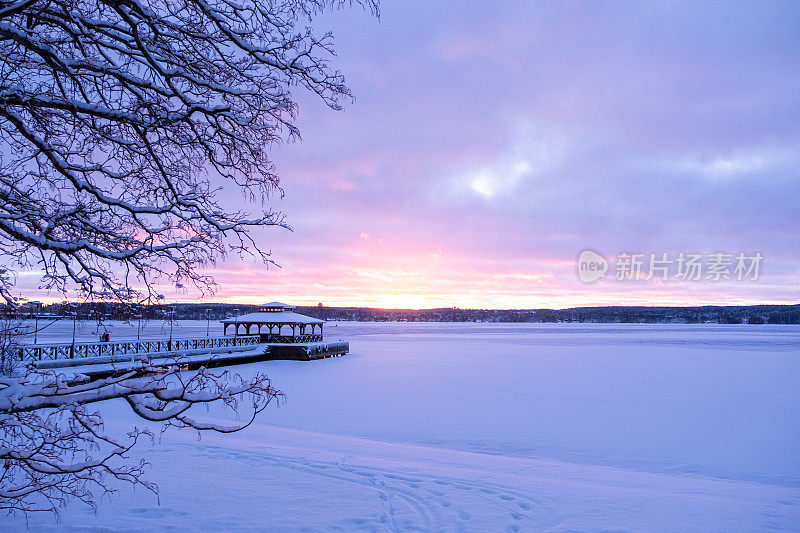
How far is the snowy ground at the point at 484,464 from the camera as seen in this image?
6.26 meters

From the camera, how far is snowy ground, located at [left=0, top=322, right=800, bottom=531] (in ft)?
20.5

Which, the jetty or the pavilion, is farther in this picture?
the pavilion

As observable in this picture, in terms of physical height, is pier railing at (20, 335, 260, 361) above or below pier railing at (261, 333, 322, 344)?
above

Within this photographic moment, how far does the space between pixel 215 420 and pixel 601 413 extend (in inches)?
443

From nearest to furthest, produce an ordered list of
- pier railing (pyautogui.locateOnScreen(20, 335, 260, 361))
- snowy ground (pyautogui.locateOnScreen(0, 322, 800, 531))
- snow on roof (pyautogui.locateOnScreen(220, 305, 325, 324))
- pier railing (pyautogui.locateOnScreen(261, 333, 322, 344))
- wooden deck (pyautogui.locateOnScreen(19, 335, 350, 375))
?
snowy ground (pyautogui.locateOnScreen(0, 322, 800, 531)), wooden deck (pyautogui.locateOnScreen(19, 335, 350, 375)), pier railing (pyautogui.locateOnScreen(20, 335, 260, 361)), snow on roof (pyautogui.locateOnScreen(220, 305, 325, 324)), pier railing (pyautogui.locateOnScreen(261, 333, 322, 344))

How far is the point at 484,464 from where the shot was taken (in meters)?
9.57

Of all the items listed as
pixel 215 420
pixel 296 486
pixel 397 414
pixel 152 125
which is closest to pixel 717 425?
pixel 397 414

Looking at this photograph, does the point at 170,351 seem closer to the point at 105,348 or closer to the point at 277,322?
the point at 105,348

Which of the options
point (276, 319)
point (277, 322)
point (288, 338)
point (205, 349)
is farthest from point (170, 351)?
point (288, 338)

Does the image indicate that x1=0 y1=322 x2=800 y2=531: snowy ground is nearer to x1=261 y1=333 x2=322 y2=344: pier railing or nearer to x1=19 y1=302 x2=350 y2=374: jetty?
x1=19 y1=302 x2=350 y2=374: jetty

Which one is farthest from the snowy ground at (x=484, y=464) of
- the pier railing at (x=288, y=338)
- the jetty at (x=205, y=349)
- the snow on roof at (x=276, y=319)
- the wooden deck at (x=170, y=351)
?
the pier railing at (x=288, y=338)

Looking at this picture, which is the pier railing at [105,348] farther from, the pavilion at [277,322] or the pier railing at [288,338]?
the pier railing at [288,338]

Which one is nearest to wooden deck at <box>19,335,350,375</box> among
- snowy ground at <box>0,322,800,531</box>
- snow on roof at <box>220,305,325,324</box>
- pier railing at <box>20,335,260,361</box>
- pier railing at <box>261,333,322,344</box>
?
pier railing at <box>20,335,260,361</box>

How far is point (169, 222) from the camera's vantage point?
4.24 meters
